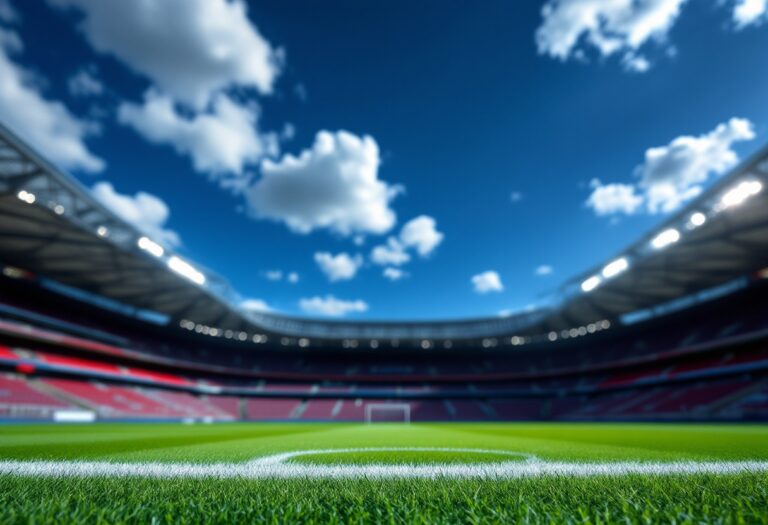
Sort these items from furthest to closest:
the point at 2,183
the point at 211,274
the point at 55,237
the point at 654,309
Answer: the point at 654,309 < the point at 211,274 < the point at 55,237 < the point at 2,183

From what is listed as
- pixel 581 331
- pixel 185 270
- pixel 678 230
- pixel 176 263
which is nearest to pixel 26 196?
pixel 176 263

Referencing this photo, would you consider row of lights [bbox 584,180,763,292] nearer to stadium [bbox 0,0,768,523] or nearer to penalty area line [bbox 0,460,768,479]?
stadium [bbox 0,0,768,523]

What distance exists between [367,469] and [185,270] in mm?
28254

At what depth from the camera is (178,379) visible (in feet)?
129

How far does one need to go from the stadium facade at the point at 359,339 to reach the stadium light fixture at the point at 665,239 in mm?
124

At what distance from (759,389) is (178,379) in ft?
154

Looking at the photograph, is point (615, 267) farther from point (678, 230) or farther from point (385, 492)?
point (385, 492)

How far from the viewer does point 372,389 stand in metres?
46.9

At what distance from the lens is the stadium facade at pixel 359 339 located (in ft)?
69.9

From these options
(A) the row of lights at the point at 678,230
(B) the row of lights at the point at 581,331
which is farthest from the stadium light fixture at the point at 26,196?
(B) the row of lights at the point at 581,331

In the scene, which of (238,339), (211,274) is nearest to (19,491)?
(211,274)

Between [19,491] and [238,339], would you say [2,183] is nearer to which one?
[19,491]

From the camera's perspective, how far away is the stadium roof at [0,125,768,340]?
17.4 m

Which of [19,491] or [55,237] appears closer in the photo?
[19,491]
